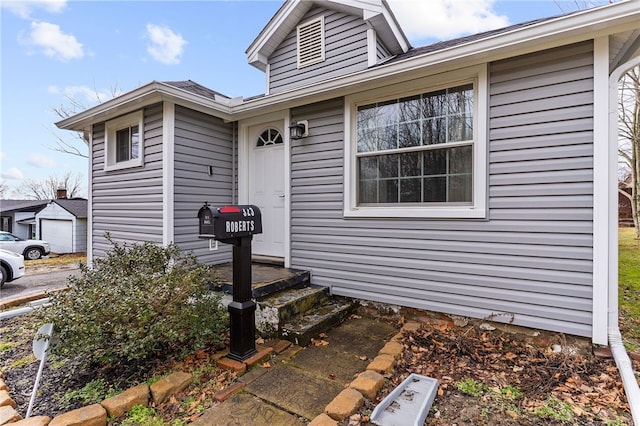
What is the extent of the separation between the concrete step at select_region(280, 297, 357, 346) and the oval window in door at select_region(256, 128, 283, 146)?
250 centimetres

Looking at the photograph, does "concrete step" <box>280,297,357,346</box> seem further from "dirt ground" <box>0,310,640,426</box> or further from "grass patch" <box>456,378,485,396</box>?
"grass patch" <box>456,378,485,396</box>

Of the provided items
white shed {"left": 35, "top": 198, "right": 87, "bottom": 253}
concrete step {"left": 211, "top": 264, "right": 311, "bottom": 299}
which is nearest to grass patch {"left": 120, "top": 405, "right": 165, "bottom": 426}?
concrete step {"left": 211, "top": 264, "right": 311, "bottom": 299}

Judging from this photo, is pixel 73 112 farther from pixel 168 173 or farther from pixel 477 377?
pixel 477 377

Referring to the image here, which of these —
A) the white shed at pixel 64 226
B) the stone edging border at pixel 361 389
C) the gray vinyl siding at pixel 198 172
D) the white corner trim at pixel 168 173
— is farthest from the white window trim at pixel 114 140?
the white shed at pixel 64 226

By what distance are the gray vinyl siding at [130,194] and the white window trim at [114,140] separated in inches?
3.1

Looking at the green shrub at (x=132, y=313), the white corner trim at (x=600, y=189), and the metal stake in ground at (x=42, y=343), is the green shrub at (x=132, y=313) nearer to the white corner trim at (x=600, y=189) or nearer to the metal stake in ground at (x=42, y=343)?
the metal stake in ground at (x=42, y=343)

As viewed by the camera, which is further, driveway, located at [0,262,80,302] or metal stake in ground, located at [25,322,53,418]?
driveway, located at [0,262,80,302]

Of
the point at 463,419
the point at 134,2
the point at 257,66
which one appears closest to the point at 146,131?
the point at 257,66

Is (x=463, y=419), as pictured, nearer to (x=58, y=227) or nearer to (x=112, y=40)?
(x=112, y=40)

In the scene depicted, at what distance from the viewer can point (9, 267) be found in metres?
5.98

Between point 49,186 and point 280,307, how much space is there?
35401 millimetres

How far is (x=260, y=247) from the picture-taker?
15.8ft

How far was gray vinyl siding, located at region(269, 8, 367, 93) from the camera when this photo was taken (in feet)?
14.5

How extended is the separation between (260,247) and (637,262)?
7.78 m
